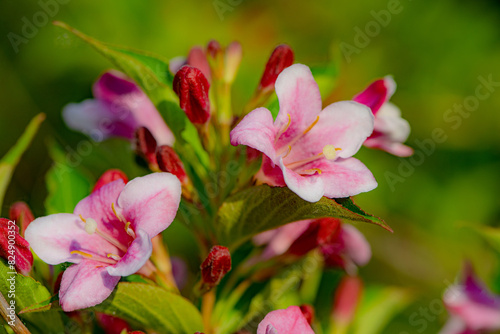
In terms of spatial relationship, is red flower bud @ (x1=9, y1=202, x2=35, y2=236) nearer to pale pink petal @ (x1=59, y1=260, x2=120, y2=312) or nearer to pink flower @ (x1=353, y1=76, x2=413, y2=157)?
pale pink petal @ (x1=59, y1=260, x2=120, y2=312)

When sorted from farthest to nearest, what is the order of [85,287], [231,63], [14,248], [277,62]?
1. [231,63]
2. [277,62]
3. [14,248]
4. [85,287]

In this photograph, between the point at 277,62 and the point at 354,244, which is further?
the point at 354,244

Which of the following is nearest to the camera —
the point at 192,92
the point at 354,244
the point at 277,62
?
the point at 192,92

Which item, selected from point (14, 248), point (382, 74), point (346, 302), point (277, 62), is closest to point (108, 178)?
point (14, 248)

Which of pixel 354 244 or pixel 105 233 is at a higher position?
pixel 105 233

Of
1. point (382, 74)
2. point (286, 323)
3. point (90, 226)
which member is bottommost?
point (382, 74)

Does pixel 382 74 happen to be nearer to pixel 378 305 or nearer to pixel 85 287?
pixel 378 305
